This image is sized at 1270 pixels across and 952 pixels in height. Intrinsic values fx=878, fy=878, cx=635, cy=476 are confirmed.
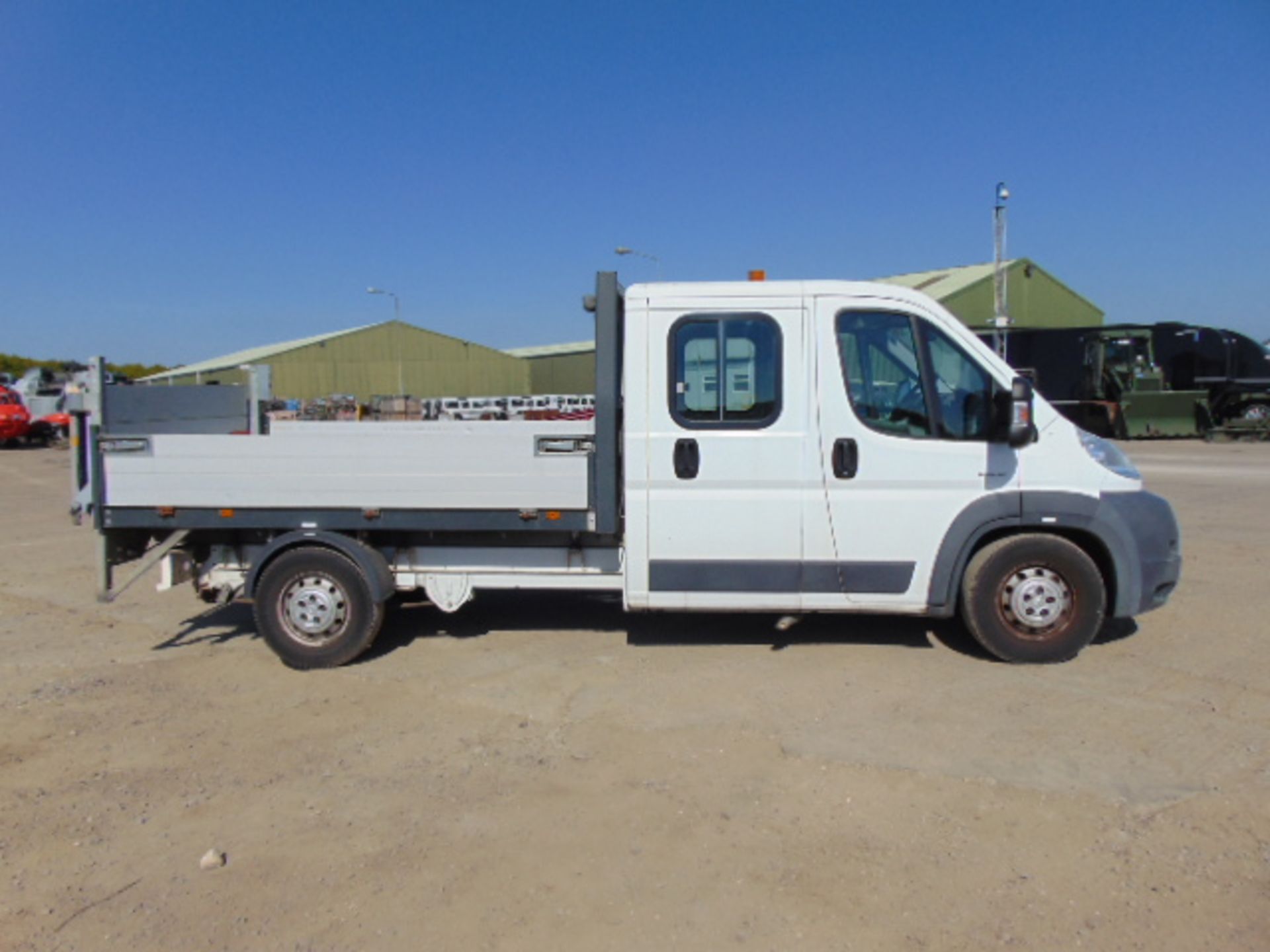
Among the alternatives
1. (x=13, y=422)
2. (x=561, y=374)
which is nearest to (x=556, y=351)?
(x=561, y=374)

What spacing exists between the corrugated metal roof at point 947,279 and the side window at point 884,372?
32.7 meters

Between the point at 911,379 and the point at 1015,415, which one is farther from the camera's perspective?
the point at 911,379

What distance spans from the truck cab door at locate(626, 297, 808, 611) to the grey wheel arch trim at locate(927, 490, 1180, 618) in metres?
0.87

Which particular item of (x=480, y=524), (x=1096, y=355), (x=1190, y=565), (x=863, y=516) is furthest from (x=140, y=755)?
(x=1096, y=355)

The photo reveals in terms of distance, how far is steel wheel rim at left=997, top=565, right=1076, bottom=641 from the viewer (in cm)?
527

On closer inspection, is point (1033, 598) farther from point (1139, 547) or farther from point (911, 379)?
point (911, 379)

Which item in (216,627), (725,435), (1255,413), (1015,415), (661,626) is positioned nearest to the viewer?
(1015,415)

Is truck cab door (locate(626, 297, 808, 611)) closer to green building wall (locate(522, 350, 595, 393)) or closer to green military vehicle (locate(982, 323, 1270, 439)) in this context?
green military vehicle (locate(982, 323, 1270, 439))

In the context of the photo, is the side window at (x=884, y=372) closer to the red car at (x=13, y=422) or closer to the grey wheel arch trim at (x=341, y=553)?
the grey wheel arch trim at (x=341, y=553)

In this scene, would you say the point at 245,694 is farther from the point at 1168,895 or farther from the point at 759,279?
the point at 1168,895

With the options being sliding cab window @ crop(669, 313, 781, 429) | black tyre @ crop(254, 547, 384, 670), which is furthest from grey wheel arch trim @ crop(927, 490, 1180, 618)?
A: black tyre @ crop(254, 547, 384, 670)

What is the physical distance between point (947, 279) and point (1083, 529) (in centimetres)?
3831

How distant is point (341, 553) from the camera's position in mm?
5543

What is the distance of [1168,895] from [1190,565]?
237 inches
